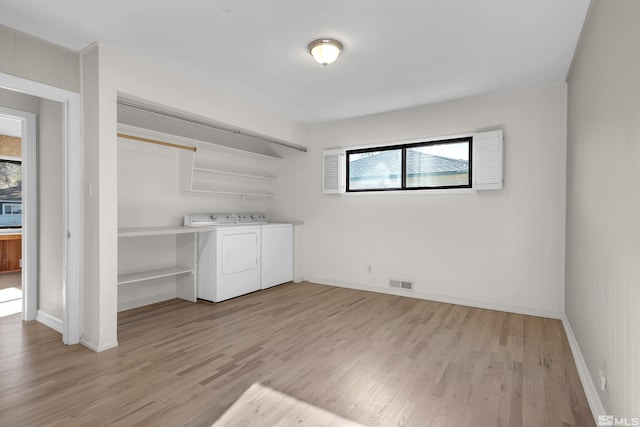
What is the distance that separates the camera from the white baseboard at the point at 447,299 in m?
3.65

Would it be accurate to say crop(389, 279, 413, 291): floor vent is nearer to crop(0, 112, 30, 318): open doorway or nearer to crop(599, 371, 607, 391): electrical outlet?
crop(599, 371, 607, 391): electrical outlet

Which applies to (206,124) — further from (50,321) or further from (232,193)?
(50,321)

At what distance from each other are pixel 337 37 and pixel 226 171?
2.91 metres

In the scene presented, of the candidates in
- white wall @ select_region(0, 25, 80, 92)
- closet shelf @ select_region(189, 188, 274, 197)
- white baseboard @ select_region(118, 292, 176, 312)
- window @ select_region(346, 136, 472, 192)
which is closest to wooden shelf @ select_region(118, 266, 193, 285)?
white baseboard @ select_region(118, 292, 176, 312)

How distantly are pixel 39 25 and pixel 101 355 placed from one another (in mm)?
2572

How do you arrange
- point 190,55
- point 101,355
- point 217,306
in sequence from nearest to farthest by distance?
point 101,355
point 190,55
point 217,306

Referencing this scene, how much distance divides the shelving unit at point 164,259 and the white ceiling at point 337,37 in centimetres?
191

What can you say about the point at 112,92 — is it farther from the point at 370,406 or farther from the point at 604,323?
the point at 604,323

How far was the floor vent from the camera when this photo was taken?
177 inches

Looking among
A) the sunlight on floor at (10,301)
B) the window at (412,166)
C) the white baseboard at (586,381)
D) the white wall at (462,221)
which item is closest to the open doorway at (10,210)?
the sunlight on floor at (10,301)

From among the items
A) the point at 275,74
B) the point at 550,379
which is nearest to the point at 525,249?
the point at 550,379

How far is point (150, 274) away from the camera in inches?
149

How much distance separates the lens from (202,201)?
4.70 meters

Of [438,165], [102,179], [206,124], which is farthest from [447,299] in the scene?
[102,179]
